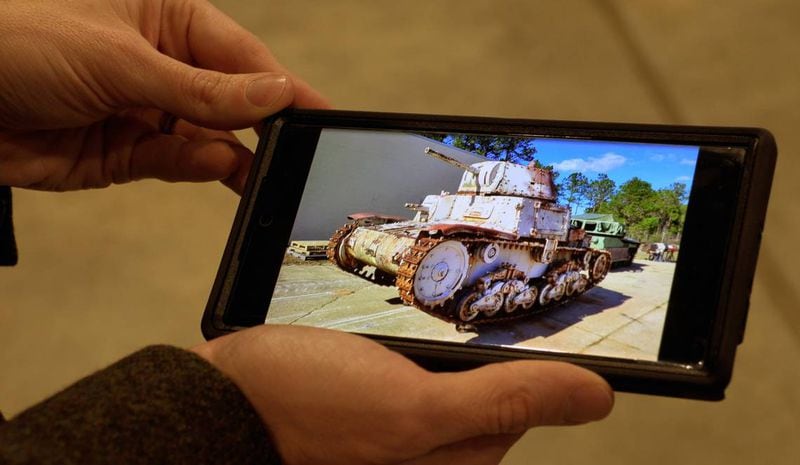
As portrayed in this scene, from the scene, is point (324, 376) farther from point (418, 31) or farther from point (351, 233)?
point (418, 31)

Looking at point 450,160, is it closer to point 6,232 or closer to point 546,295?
point 546,295

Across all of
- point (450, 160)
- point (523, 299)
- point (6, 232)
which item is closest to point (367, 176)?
point (450, 160)

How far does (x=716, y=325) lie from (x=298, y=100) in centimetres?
45

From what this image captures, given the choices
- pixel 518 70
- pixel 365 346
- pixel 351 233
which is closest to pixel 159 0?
pixel 351 233

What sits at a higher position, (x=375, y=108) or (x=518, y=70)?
(x=518, y=70)

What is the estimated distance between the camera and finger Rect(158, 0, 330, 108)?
66cm

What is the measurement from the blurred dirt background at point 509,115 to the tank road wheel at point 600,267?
0.36 metres

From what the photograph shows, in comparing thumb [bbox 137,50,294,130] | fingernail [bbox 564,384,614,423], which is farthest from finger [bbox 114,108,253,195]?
fingernail [bbox 564,384,614,423]

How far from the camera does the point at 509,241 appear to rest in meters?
0.50

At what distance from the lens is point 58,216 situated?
971mm

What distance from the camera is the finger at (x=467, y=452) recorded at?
0.41 meters

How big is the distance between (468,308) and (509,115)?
23.2 inches

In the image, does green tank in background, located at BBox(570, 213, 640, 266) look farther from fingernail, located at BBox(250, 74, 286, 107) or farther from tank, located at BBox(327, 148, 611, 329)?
fingernail, located at BBox(250, 74, 286, 107)

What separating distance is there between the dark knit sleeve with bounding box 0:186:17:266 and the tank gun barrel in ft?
1.55
